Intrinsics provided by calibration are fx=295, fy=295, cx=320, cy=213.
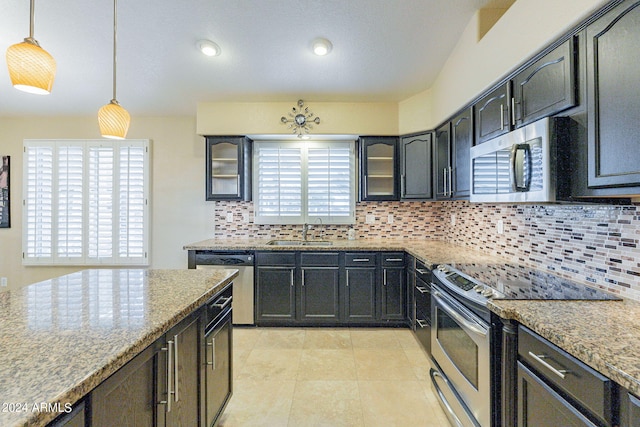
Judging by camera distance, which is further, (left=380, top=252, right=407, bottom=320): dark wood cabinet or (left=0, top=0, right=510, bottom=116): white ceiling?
(left=380, top=252, right=407, bottom=320): dark wood cabinet

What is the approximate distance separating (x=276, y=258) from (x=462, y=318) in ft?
6.51

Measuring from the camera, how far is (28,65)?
1.20m

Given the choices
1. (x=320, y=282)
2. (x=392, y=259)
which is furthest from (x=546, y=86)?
(x=320, y=282)

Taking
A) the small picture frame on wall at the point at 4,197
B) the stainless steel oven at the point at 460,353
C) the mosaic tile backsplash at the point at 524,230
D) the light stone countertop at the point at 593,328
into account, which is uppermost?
the small picture frame on wall at the point at 4,197

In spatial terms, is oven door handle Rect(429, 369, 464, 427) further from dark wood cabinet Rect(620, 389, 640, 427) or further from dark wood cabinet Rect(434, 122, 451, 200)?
dark wood cabinet Rect(434, 122, 451, 200)

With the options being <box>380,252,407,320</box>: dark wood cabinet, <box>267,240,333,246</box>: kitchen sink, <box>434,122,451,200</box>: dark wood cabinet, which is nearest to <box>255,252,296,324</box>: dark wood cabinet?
<box>267,240,333,246</box>: kitchen sink

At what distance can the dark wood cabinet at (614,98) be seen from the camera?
1.06 meters

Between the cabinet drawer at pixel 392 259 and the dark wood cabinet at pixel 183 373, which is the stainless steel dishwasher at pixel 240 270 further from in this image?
the dark wood cabinet at pixel 183 373

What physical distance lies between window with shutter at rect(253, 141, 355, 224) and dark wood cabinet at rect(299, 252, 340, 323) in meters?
0.66

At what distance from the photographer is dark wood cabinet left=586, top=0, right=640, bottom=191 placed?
3.48 ft

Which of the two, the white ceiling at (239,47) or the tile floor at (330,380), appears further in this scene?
the white ceiling at (239,47)

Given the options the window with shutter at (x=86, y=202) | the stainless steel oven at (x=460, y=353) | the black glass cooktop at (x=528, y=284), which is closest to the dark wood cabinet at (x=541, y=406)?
the stainless steel oven at (x=460, y=353)

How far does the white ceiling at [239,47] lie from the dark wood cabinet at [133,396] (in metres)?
2.33

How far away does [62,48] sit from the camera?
2623 millimetres
